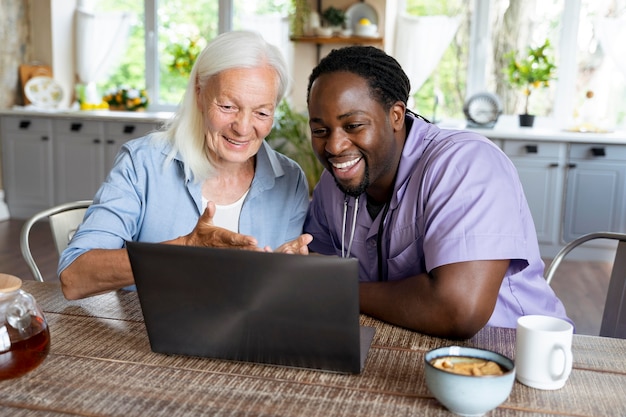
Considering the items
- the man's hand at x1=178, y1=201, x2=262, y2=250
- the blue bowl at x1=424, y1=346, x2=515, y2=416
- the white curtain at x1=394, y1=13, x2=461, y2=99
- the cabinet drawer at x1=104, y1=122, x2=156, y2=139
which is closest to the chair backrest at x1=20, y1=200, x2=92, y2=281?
the man's hand at x1=178, y1=201, x2=262, y2=250

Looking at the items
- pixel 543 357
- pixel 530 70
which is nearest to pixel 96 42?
pixel 530 70

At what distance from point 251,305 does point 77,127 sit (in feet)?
16.9

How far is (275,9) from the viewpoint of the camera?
615 cm

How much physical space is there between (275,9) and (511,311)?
4987 millimetres

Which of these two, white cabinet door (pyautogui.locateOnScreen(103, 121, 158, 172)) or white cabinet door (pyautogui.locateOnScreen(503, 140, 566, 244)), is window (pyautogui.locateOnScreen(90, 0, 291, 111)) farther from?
white cabinet door (pyautogui.locateOnScreen(503, 140, 566, 244))

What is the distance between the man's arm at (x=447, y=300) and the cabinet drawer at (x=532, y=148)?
12.3 ft

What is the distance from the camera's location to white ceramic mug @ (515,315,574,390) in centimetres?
112

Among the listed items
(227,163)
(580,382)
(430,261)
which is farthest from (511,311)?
(227,163)

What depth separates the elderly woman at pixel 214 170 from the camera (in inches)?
71.1

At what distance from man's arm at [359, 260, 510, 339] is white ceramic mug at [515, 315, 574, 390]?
207mm

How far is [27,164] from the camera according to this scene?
19.9ft

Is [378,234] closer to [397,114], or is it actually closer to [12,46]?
[397,114]

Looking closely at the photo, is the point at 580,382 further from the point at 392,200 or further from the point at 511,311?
the point at 392,200

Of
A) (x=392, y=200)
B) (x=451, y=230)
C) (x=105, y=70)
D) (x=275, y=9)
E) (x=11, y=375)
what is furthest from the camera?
(x=105, y=70)
